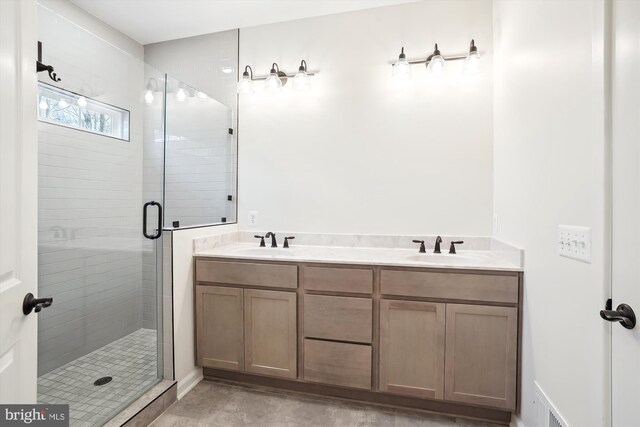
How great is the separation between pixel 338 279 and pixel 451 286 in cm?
67

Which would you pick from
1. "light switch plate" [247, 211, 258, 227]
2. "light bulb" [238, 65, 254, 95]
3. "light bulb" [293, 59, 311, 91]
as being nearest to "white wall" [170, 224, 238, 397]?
"light switch plate" [247, 211, 258, 227]

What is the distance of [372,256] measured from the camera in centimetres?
202

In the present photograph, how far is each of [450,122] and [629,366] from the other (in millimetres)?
1786

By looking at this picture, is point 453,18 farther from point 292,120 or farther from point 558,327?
point 558,327

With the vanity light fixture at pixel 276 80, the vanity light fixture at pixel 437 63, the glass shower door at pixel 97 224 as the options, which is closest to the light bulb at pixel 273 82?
the vanity light fixture at pixel 276 80

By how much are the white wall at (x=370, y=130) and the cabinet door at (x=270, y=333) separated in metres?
0.71

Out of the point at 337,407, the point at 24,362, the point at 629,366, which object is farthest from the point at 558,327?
the point at 24,362

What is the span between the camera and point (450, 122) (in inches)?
87.6

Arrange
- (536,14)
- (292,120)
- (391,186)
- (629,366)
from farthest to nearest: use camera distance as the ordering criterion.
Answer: (292,120), (391,186), (536,14), (629,366)

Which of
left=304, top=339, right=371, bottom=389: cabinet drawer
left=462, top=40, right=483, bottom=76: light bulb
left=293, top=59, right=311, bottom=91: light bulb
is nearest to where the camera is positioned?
left=304, top=339, right=371, bottom=389: cabinet drawer

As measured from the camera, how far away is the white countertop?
1.76 metres

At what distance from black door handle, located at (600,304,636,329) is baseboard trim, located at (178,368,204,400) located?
2248 millimetres

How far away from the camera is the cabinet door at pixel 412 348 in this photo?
1.74 m

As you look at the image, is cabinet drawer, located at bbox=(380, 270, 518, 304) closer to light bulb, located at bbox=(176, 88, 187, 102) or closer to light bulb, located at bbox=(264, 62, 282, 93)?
light bulb, located at bbox=(264, 62, 282, 93)
